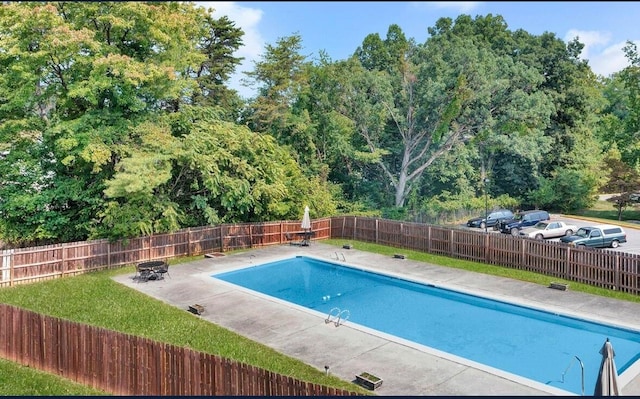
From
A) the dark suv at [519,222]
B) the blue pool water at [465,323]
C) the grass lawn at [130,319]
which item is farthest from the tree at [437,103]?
the blue pool water at [465,323]

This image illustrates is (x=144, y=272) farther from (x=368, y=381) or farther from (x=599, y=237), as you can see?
(x=599, y=237)

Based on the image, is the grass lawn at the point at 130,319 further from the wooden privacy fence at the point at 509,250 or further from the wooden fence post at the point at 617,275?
the wooden privacy fence at the point at 509,250

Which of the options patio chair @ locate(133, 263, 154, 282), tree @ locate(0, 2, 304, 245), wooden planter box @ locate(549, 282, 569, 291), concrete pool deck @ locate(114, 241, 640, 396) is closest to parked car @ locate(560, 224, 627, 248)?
wooden planter box @ locate(549, 282, 569, 291)

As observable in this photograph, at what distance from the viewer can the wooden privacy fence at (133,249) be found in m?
18.4

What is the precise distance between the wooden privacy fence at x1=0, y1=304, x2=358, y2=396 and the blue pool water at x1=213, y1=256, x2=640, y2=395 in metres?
7.06

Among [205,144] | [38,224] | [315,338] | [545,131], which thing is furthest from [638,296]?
[545,131]

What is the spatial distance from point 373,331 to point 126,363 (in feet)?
22.9

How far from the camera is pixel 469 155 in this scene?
42.1 metres

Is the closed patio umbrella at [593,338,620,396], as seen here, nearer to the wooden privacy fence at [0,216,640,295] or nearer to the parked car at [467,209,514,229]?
the wooden privacy fence at [0,216,640,295]

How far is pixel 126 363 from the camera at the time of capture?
9352 millimetres

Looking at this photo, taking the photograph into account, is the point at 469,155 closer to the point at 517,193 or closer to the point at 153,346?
the point at 517,193

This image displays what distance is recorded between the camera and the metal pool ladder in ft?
48.3

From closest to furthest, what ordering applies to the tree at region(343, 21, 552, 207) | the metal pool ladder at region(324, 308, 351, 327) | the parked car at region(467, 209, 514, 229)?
the metal pool ladder at region(324, 308, 351, 327) < the parked car at region(467, 209, 514, 229) < the tree at region(343, 21, 552, 207)

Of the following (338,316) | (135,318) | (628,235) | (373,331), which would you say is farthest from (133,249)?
(628,235)
